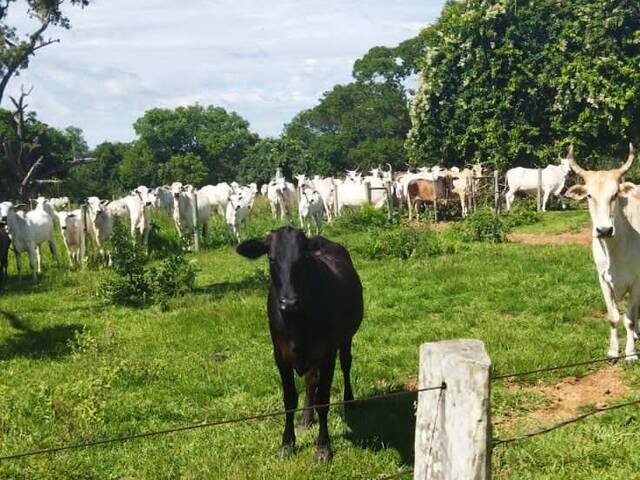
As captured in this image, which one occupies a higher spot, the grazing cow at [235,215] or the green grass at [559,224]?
the grazing cow at [235,215]

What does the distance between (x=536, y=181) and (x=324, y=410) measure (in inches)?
818

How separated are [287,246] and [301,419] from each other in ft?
5.90

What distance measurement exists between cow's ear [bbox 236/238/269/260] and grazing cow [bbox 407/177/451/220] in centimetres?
1829

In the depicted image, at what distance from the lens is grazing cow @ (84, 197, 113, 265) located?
705 inches


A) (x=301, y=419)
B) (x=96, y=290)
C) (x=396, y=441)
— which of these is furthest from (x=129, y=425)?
(x=96, y=290)

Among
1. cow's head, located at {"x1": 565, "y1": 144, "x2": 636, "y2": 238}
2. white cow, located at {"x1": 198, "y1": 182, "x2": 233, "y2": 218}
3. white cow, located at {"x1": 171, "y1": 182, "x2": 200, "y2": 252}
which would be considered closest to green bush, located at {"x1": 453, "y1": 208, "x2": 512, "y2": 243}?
white cow, located at {"x1": 171, "y1": 182, "x2": 200, "y2": 252}

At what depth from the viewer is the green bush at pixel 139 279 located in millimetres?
11991

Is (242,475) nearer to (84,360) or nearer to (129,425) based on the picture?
(129,425)

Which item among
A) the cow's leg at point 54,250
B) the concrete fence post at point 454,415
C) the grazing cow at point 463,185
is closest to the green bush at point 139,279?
the cow's leg at point 54,250

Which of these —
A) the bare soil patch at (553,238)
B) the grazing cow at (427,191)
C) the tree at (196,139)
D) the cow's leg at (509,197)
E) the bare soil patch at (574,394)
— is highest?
the tree at (196,139)

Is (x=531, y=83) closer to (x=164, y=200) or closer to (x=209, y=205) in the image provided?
(x=209, y=205)

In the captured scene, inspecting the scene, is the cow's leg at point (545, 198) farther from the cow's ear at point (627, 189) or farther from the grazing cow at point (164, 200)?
the cow's ear at point (627, 189)

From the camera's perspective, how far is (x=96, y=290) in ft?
42.3

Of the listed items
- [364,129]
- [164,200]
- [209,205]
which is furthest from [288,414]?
[364,129]
